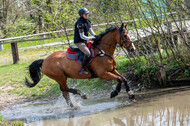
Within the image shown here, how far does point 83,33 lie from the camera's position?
25.9 feet

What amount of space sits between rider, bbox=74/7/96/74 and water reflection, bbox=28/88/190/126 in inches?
63.4

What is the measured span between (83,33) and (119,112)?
233cm

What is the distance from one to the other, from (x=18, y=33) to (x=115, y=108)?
1649cm

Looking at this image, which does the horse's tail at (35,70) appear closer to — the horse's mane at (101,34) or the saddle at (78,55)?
the saddle at (78,55)

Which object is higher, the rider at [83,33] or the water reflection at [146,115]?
the rider at [83,33]

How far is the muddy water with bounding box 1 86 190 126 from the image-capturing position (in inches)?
244

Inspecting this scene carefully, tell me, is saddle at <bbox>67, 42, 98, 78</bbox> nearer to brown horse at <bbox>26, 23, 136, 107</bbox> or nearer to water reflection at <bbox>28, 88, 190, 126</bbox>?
brown horse at <bbox>26, 23, 136, 107</bbox>

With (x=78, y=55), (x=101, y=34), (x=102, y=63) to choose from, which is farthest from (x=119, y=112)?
(x=101, y=34)

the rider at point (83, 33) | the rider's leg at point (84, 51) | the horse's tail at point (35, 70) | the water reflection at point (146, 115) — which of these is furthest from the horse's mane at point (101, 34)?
the horse's tail at point (35, 70)

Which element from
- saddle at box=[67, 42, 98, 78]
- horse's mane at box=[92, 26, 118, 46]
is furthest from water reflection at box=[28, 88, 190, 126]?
horse's mane at box=[92, 26, 118, 46]

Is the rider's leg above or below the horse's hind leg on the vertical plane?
above

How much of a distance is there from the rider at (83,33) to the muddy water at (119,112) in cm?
128

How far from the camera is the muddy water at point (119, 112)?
244 inches

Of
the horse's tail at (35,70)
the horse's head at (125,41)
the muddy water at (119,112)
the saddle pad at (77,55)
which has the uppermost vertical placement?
the horse's head at (125,41)
